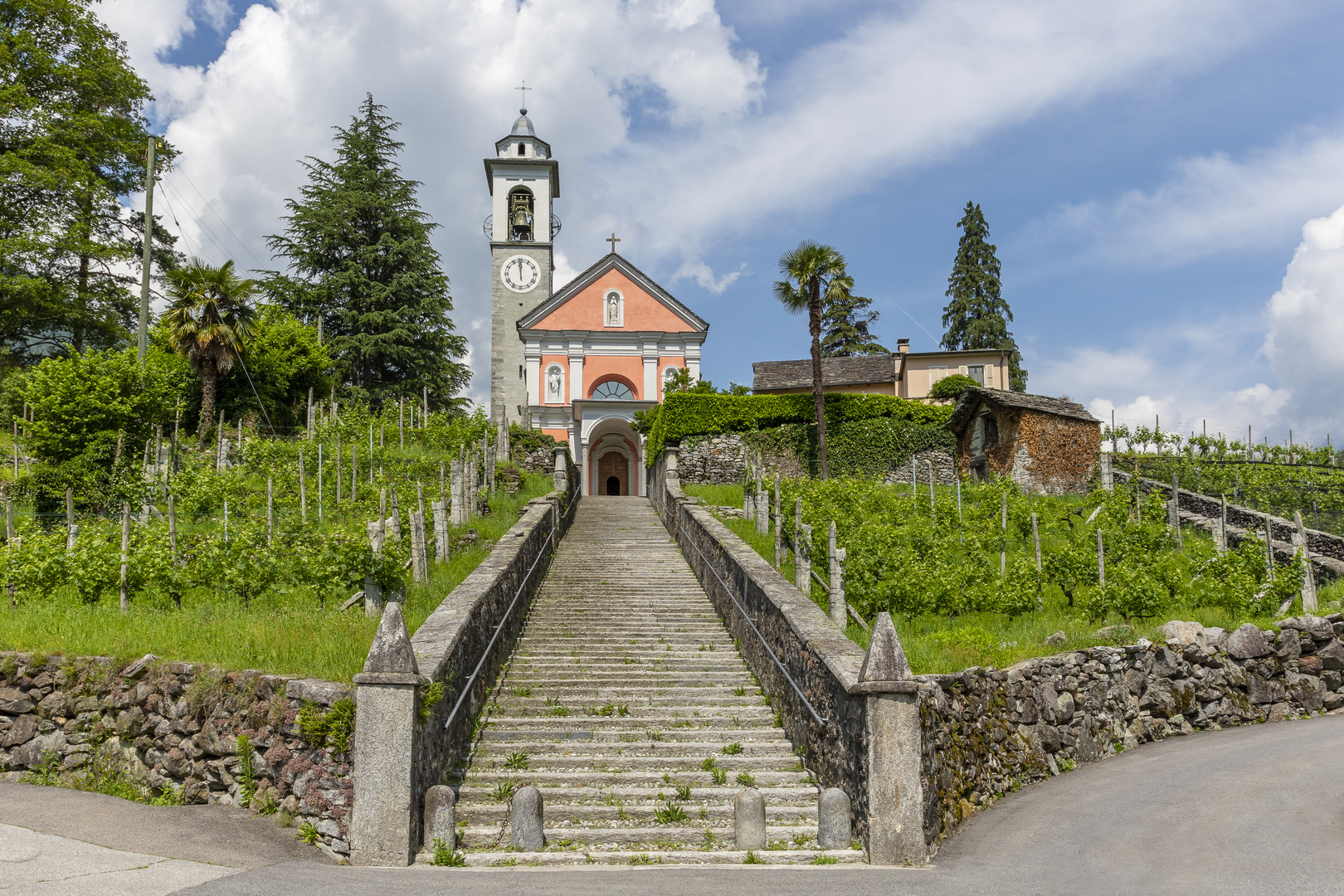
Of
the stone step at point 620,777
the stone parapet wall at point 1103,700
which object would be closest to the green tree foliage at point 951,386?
the stone parapet wall at point 1103,700

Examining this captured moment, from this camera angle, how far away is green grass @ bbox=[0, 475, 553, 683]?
25.8 ft

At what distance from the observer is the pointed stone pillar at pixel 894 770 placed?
6379mm

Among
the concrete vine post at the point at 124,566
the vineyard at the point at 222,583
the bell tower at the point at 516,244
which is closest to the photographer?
the vineyard at the point at 222,583

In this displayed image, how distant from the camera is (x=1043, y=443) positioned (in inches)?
1086

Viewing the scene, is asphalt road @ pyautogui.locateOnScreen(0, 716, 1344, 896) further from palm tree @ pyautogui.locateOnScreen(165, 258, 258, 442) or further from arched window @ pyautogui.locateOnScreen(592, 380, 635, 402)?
arched window @ pyautogui.locateOnScreen(592, 380, 635, 402)

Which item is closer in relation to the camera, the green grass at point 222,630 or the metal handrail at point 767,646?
the metal handrail at point 767,646

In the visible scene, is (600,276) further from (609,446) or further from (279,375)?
(279,375)

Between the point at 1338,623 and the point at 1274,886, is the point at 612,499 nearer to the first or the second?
the point at 1338,623

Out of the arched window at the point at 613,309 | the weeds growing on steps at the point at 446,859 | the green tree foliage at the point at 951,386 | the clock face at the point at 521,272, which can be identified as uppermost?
the clock face at the point at 521,272

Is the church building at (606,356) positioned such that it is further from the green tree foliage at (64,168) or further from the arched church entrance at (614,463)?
the green tree foliage at (64,168)

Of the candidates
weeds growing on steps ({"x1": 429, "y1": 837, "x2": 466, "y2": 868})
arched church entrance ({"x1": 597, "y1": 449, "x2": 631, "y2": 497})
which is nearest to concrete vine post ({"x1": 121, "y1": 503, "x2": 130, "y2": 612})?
weeds growing on steps ({"x1": 429, "y1": 837, "x2": 466, "y2": 868})

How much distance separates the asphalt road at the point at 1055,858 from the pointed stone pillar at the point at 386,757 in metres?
0.20

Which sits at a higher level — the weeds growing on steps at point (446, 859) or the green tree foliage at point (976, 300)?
the green tree foliage at point (976, 300)

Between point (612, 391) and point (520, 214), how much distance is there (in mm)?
11331
